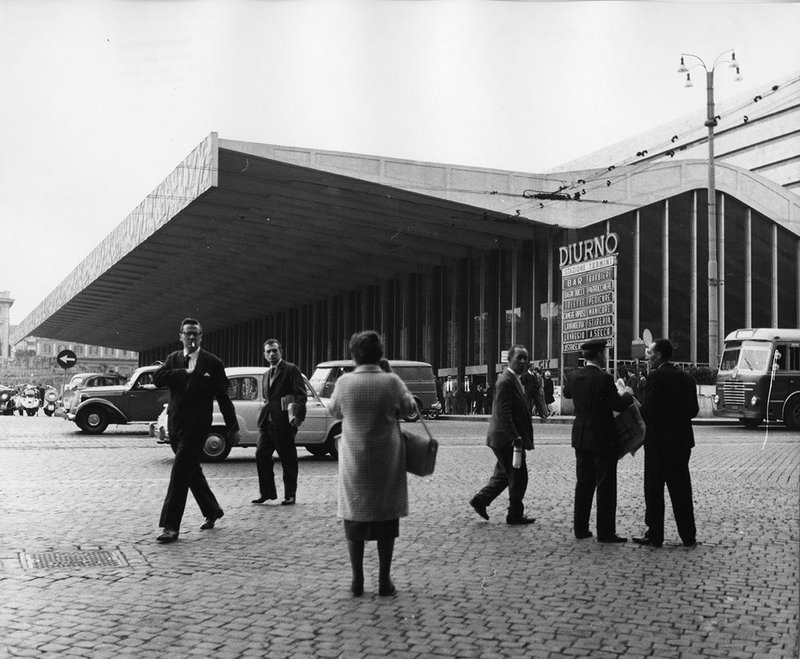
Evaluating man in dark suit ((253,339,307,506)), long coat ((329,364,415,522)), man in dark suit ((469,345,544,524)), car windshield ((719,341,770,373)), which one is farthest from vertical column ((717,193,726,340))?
long coat ((329,364,415,522))

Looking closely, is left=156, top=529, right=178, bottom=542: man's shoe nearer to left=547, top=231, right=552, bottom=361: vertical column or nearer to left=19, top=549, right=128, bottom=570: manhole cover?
left=19, top=549, right=128, bottom=570: manhole cover

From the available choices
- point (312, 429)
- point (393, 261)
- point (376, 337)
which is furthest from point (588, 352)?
point (393, 261)

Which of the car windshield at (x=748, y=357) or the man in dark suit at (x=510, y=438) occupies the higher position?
the car windshield at (x=748, y=357)

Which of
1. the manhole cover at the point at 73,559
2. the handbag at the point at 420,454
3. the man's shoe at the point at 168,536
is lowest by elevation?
the manhole cover at the point at 73,559

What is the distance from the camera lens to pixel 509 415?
29.6ft

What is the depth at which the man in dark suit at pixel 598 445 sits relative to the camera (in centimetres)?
808

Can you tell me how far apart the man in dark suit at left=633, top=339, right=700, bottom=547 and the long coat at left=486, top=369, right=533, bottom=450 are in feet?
4.20

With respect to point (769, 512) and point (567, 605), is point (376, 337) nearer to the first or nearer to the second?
point (567, 605)

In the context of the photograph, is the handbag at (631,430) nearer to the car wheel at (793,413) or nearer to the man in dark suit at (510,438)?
the man in dark suit at (510,438)

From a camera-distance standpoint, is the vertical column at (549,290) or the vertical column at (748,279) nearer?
the vertical column at (748,279)

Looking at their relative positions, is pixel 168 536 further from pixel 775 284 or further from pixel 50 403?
pixel 50 403

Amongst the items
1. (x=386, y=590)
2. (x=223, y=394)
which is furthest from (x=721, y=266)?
(x=386, y=590)

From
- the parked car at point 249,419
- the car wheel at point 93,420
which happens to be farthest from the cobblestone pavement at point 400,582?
the car wheel at point 93,420

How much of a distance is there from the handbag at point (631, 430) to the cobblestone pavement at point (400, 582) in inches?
30.5
